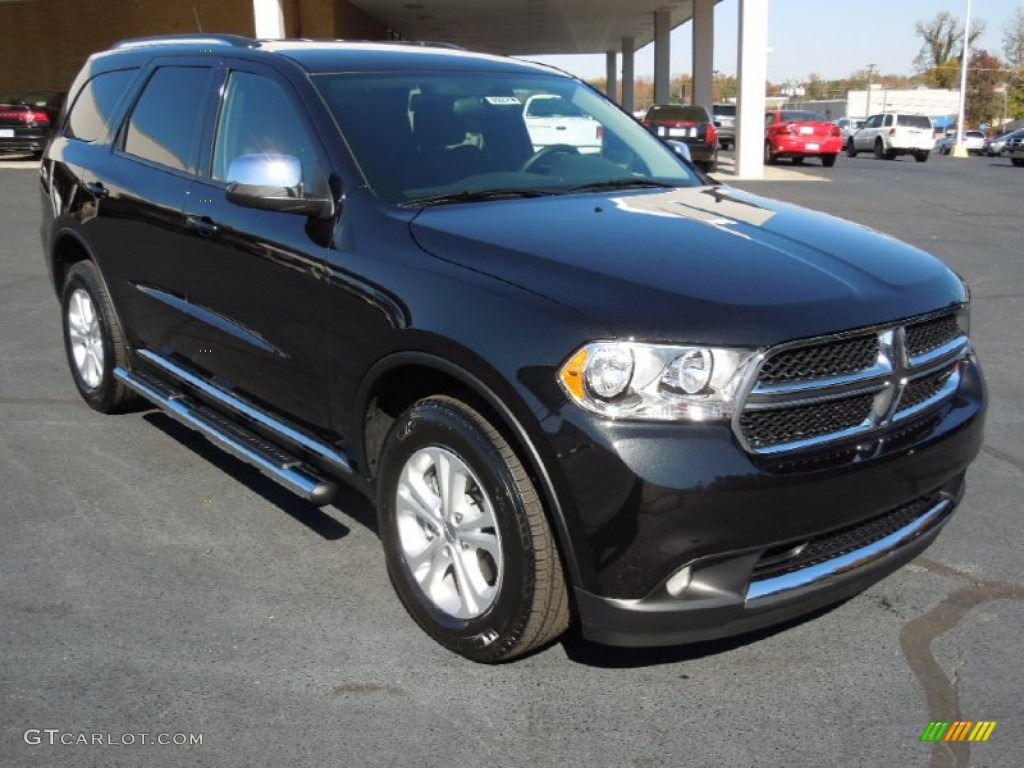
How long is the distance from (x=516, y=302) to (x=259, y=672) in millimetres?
1391

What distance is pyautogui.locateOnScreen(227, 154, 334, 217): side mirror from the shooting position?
3.49 metres

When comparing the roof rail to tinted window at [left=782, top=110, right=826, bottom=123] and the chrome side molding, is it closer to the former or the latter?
the chrome side molding

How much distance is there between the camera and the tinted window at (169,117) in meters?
4.39

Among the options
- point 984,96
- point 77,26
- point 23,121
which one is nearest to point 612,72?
point 77,26

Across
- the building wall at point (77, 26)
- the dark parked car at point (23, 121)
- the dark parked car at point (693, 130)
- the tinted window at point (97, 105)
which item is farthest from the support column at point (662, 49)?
the tinted window at point (97, 105)

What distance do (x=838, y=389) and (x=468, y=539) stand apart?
1159 mm

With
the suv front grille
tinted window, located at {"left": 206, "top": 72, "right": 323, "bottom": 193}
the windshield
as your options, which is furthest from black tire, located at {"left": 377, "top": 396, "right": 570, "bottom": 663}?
tinted window, located at {"left": 206, "top": 72, "right": 323, "bottom": 193}

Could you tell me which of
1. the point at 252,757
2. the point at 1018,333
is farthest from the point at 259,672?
the point at 1018,333

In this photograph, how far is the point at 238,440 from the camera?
405cm

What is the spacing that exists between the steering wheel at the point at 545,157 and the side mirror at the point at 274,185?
87cm

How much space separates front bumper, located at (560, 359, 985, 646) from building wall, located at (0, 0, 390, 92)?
100 ft

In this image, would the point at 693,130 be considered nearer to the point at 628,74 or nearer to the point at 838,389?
the point at 838,389

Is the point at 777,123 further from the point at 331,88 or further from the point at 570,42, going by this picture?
the point at 331,88

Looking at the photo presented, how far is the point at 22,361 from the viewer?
6.80m
